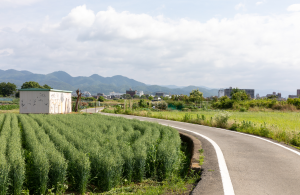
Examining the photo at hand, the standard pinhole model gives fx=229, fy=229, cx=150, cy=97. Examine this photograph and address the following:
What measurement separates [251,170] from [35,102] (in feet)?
74.3

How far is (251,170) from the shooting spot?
5.71m

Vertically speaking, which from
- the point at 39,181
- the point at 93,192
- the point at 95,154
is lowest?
the point at 93,192

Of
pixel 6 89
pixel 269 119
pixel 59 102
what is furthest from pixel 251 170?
pixel 6 89

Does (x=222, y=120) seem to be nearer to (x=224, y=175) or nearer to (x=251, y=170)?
(x=251, y=170)

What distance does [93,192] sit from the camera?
5137 millimetres

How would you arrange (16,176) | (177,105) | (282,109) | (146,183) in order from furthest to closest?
1. (177,105)
2. (282,109)
3. (146,183)
4. (16,176)

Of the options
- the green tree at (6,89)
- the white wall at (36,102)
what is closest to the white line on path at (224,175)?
the white wall at (36,102)

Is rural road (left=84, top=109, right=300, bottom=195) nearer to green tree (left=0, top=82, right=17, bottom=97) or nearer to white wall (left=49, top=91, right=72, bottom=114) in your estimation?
white wall (left=49, top=91, right=72, bottom=114)

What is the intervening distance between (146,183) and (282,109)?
34.0 metres

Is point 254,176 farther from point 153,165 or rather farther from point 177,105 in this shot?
point 177,105

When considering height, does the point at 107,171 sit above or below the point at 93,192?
above

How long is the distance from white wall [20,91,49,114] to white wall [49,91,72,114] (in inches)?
22.5

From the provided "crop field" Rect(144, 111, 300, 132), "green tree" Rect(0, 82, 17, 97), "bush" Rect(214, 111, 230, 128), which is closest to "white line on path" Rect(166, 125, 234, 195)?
"crop field" Rect(144, 111, 300, 132)

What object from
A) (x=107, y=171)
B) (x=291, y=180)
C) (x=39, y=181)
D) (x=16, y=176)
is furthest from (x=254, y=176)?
(x=16, y=176)
